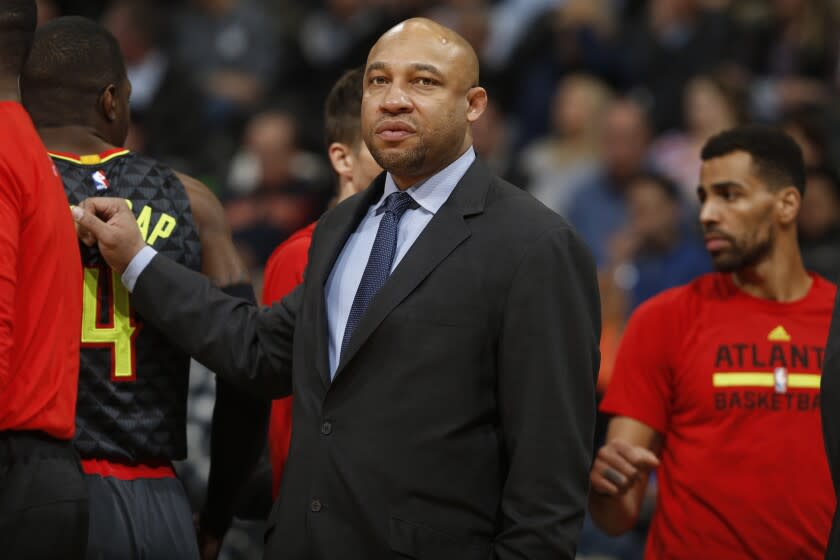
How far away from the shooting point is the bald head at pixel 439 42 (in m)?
3.53

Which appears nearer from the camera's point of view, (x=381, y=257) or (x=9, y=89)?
(x=9, y=89)

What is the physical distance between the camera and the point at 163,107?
9.95 m

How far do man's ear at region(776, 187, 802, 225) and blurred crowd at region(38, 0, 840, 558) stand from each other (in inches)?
119

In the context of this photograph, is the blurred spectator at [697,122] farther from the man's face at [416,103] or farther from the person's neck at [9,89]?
the person's neck at [9,89]

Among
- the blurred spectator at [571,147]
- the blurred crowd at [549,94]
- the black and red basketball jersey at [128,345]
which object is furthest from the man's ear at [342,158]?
the blurred spectator at [571,147]

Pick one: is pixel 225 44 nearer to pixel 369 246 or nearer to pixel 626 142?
pixel 626 142

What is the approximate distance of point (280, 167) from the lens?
9.62 meters

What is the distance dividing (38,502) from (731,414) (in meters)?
2.25

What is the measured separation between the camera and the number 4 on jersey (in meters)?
3.69

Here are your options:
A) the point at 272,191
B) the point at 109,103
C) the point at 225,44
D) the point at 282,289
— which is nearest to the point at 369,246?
the point at 282,289

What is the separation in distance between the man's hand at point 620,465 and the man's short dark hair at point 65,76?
1797 millimetres

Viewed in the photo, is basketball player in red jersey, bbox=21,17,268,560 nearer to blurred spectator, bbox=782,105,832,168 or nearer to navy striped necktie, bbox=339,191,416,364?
navy striped necktie, bbox=339,191,416,364

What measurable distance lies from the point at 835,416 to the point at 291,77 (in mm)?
8111

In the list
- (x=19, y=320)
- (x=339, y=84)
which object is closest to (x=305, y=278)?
(x=19, y=320)
